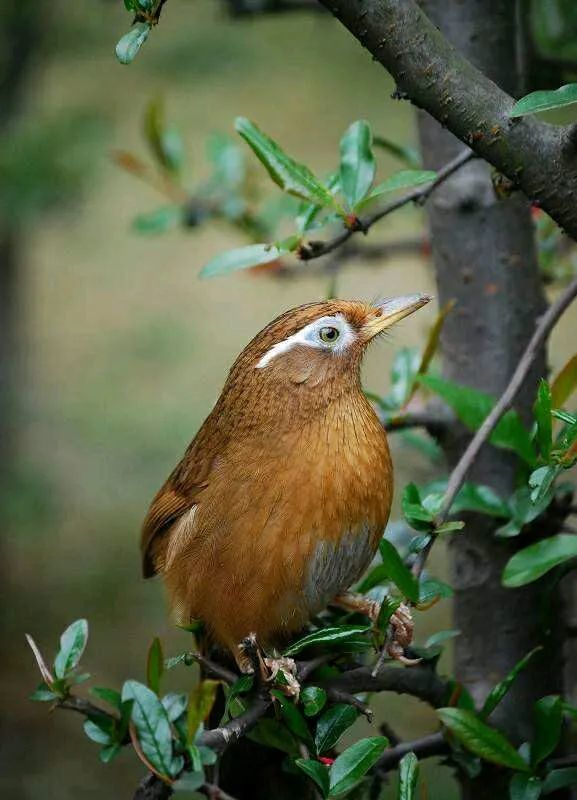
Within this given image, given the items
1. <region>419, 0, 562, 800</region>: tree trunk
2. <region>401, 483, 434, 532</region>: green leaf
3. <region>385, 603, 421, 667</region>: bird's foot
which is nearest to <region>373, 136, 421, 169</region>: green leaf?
<region>419, 0, 562, 800</region>: tree trunk

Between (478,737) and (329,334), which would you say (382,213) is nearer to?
(329,334)

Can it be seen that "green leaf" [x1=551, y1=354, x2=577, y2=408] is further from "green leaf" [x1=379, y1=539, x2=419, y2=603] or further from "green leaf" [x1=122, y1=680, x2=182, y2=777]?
"green leaf" [x1=122, y1=680, x2=182, y2=777]

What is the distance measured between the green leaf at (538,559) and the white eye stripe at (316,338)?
0.60 m

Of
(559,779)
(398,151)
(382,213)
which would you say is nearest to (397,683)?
(559,779)

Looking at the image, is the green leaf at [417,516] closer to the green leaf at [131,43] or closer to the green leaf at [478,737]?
the green leaf at [478,737]

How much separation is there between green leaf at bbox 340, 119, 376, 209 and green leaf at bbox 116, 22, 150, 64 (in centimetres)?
52

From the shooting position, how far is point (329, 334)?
7.17 feet

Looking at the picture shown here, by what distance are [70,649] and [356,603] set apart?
764mm

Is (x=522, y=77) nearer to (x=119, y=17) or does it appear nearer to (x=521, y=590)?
(x=521, y=590)

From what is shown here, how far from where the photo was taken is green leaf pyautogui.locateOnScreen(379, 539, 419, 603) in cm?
166

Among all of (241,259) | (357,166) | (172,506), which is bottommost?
(172,506)

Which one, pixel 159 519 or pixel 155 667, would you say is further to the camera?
pixel 159 519

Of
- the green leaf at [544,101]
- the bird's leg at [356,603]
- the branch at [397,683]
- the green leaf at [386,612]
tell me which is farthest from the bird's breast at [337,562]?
the green leaf at [544,101]

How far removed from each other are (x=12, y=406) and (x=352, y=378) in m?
3.38
